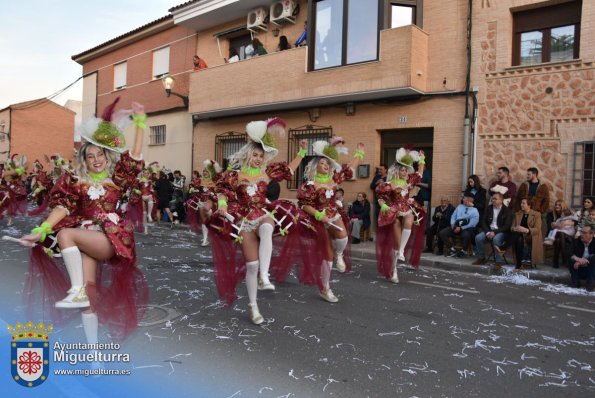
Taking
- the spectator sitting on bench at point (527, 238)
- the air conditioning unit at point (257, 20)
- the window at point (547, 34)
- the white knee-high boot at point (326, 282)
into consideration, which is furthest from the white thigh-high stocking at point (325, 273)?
the air conditioning unit at point (257, 20)

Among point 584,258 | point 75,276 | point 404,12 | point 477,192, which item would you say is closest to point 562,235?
point 584,258

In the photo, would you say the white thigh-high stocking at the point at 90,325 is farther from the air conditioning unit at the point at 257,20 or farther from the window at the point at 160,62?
the window at the point at 160,62

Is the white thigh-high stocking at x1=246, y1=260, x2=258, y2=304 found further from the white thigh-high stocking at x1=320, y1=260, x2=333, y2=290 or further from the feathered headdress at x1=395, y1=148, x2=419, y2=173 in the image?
the feathered headdress at x1=395, y1=148, x2=419, y2=173

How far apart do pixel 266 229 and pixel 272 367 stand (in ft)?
5.42

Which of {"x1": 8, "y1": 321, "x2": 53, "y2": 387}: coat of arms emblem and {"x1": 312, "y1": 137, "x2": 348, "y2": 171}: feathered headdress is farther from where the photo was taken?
{"x1": 312, "y1": 137, "x2": 348, "y2": 171}: feathered headdress

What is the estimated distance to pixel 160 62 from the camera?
2206 cm

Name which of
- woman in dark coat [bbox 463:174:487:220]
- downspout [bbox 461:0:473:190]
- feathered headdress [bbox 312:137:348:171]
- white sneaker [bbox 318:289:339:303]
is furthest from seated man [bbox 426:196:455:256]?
white sneaker [bbox 318:289:339:303]

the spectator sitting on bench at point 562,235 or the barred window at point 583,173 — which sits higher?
the barred window at point 583,173

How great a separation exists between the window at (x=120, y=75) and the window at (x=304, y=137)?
11625mm

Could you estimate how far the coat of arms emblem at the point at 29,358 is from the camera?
3.46 meters

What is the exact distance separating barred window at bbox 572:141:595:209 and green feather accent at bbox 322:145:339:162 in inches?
264

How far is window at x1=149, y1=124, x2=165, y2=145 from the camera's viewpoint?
22.1 m

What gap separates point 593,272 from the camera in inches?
318

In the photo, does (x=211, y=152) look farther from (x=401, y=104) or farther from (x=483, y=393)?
(x=483, y=393)
